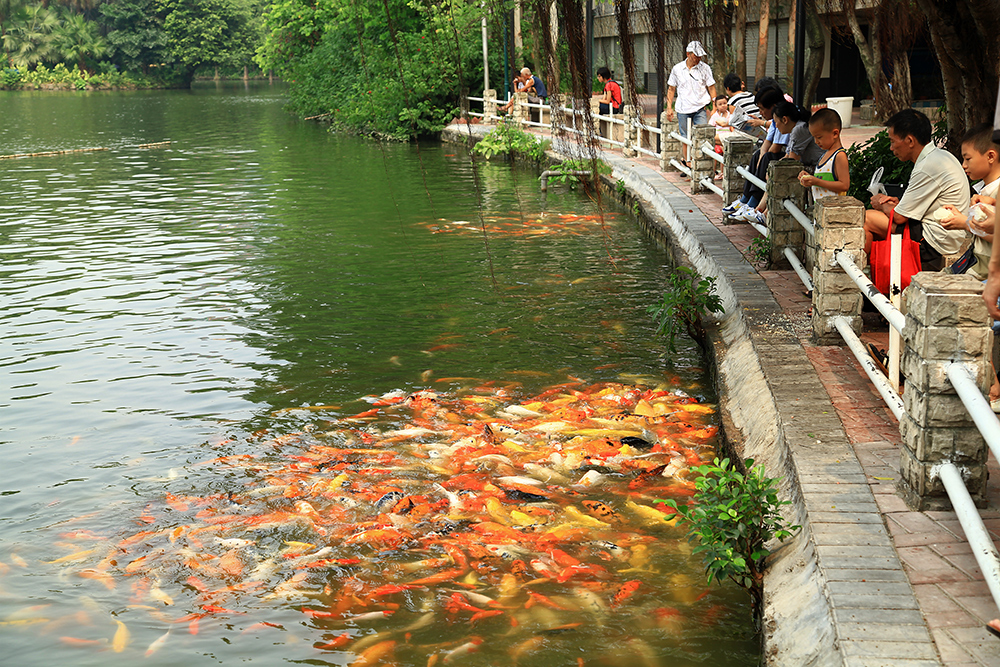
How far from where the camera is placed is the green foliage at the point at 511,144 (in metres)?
24.8

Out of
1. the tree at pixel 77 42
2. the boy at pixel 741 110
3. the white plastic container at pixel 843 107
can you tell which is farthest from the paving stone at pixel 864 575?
the tree at pixel 77 42

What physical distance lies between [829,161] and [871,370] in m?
3.35

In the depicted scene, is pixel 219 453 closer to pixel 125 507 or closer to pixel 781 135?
pixel 125 507

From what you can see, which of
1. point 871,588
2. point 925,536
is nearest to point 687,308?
point 925,536

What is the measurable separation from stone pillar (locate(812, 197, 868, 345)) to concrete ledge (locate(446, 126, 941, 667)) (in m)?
0.30

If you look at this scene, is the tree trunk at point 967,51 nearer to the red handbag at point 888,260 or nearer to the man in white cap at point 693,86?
the red handbag at point 888,260

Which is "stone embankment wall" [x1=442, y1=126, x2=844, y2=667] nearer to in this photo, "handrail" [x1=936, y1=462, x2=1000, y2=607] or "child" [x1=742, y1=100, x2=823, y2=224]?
"handrail" [x1=936, y1=462, x2=1000, y2=607]

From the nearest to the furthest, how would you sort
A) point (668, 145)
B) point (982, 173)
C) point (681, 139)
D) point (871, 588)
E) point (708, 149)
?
point (871, 588)
point (982, 173)
point (708, 149)
point (681, 139)
point (668, 145)

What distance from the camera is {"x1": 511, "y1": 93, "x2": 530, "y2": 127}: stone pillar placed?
28.1 m

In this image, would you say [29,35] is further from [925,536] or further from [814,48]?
[925,536]

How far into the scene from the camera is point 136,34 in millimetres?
87125

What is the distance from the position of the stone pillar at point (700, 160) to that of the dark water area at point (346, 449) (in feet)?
4.27

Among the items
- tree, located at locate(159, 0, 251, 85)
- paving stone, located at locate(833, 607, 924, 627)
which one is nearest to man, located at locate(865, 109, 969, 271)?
paving stone, located at locate(833, 607, 924, 627)

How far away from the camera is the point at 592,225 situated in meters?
17.0
